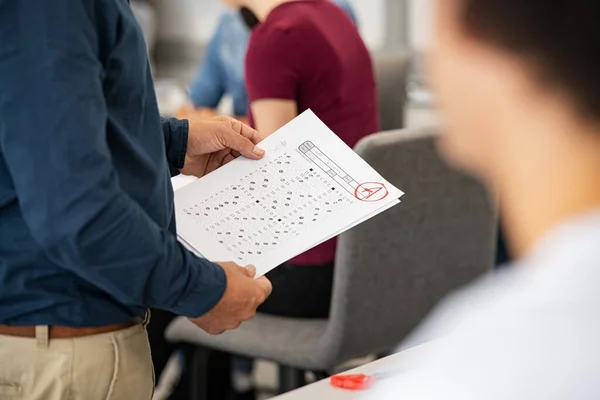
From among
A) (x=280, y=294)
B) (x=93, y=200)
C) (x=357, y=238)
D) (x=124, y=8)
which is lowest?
(x=280, y=294)

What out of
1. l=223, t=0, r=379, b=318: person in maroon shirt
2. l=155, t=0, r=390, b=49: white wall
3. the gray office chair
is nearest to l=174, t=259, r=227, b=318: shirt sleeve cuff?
the gray office chair

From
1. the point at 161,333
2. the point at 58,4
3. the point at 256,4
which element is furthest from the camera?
the point at 161,333

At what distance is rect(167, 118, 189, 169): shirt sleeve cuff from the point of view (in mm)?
1356

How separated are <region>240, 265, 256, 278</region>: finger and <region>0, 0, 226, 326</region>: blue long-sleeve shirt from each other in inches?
3.0

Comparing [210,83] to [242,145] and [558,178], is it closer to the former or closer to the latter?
[242,145]

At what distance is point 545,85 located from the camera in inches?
21.3

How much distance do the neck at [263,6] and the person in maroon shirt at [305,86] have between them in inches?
0.8

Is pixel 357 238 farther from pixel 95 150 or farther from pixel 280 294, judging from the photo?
pixel 95 150

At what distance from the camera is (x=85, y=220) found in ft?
3.27

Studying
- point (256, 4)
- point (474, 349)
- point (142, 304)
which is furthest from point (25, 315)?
point (256, 4)

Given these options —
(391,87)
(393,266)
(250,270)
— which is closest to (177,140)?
(250,270)

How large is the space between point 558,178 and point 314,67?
146cm

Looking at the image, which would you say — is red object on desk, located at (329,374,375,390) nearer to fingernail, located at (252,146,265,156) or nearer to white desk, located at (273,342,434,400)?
white desk, located at (273,342,434,400)

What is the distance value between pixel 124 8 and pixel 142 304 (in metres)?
0.35
